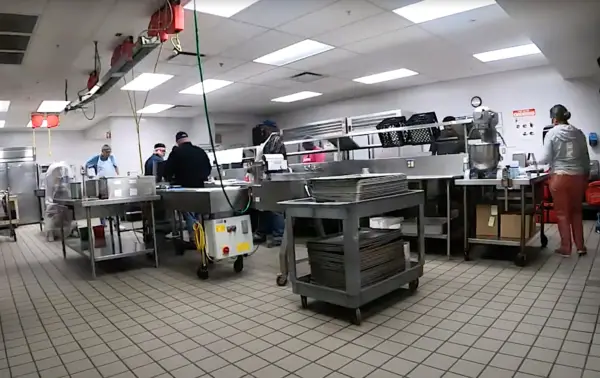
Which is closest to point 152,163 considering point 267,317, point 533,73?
point 267,317

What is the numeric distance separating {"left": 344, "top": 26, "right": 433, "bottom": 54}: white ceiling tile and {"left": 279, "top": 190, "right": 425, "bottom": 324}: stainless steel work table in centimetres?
264

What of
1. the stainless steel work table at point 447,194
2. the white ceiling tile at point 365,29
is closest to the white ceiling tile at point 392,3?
the white ceiling tile at point 365,29

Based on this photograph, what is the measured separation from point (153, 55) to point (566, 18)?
15.8ft

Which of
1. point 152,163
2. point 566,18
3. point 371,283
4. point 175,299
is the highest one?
point 566,18

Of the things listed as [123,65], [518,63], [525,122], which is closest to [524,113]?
[525,122]

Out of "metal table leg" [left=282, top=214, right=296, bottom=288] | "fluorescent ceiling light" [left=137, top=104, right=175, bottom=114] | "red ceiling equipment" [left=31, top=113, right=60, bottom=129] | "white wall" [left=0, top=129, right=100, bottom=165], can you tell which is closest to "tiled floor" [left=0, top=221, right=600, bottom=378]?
"metal table leg" [left=282, top=214, right=296, bottom=288]

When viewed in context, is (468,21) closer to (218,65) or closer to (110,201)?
(218,65)

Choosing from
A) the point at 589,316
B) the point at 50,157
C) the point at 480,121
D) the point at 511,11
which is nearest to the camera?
the point at 589,316

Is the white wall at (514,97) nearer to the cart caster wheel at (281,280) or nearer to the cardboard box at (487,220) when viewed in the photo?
the cardboard box at (487,220)

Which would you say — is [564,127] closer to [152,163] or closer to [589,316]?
[589,316]

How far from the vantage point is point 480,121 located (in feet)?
13.5

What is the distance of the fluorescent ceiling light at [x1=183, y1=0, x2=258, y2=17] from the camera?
3.79 m

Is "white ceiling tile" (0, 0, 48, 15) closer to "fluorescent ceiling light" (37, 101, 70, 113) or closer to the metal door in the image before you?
"fluorescent ceiling light" (37, 101, 70, 113)

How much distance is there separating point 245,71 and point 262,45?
4.43 feet
